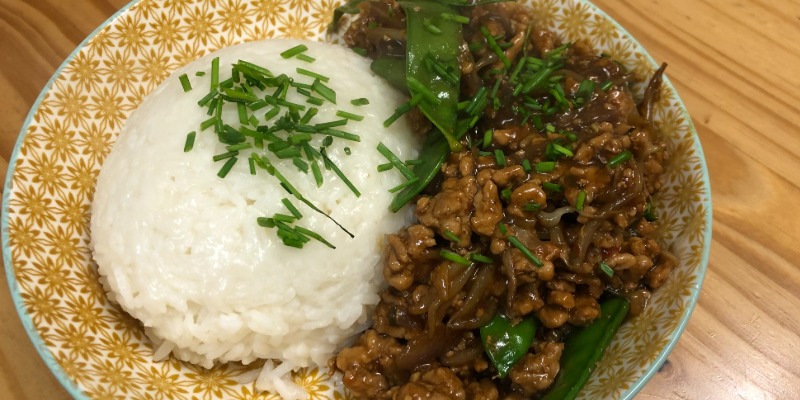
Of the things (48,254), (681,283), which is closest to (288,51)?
(48,254)

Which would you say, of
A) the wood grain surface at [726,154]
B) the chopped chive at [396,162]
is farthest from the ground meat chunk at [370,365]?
the wood grain surface at [726,154]

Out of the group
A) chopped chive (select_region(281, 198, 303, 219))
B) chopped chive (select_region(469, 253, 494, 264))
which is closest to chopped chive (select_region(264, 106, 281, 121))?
chopped chive (select_region(281, 198, 303, 219))

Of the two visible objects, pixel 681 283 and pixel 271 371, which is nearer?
pixel 681 283

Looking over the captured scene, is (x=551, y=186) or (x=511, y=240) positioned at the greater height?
(x=551, y=186)

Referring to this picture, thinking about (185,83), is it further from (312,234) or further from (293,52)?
(312,234)

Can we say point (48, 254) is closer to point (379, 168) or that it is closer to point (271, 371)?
point (271, 371)

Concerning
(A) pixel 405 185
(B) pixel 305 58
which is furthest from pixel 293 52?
(A) pixel 405 185
